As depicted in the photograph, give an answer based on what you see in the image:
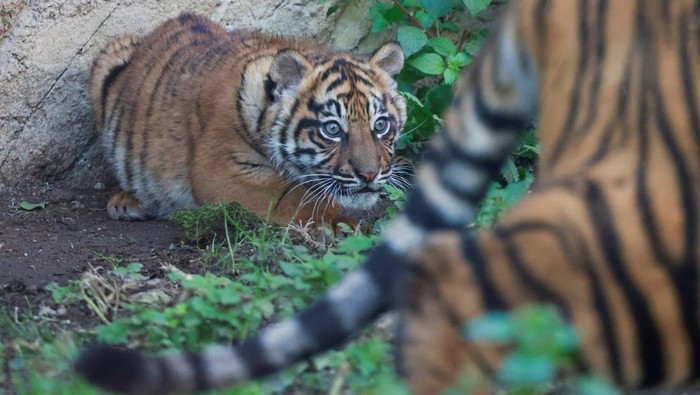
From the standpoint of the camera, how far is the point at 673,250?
227cm

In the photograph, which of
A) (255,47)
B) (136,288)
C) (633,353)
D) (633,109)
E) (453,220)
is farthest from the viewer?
(255,47)

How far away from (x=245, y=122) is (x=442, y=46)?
127 centimetres

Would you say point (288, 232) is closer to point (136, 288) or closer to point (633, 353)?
point (136, 288)

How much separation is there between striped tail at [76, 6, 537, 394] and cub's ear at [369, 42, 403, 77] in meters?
3.20

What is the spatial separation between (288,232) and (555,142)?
2781 mm

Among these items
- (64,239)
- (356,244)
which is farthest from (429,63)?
(356,244)

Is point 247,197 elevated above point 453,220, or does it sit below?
below

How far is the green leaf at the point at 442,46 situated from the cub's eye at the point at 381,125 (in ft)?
2.54

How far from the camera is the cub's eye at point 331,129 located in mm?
5668

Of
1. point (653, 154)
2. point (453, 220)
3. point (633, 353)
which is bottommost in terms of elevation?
point (633, 353)

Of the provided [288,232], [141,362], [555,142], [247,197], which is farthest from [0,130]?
[555,142]

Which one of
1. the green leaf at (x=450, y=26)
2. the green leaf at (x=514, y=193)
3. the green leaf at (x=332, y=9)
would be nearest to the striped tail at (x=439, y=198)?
the green leaf at (x=514, y=193)

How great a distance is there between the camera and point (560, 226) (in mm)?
2271

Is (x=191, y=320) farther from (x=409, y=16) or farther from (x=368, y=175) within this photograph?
(x=409, y=16)
